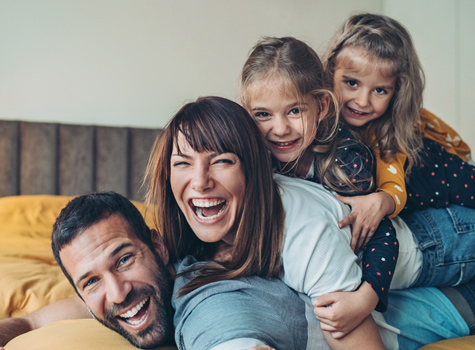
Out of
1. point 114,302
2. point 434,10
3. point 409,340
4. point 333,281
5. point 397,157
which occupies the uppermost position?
point 434,10

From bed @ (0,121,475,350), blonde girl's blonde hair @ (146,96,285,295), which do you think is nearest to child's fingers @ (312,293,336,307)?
blonde girl's blonde hair @ (146,96,285,295)

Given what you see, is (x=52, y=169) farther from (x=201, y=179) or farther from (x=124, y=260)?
(x=201, y=179)

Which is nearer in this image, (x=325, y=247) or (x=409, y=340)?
(x=325, y=247)

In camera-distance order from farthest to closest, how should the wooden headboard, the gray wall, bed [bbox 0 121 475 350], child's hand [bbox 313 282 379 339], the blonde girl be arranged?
the gray wall → the wooden headboard → bed [bbox 0 121 475 350] → the blonde girl → child's hand [bbox 313 282 379 339]

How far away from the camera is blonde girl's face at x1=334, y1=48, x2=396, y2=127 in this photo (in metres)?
1.71

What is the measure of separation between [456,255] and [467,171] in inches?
13.9

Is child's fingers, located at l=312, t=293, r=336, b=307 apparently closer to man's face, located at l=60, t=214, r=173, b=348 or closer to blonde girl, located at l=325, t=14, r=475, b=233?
man's face, located at l=60, t=214, r=173, b=348

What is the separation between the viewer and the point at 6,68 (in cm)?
327

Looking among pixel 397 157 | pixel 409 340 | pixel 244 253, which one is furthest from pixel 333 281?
pixel 397 157

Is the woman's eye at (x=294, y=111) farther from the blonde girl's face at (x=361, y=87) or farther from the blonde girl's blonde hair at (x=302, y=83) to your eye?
the blonde girl's face at (x=361, y=87)

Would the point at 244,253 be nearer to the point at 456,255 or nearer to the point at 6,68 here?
the point at 456,255

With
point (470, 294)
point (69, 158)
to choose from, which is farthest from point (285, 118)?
point (69, 158)

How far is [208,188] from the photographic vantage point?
1166 mm

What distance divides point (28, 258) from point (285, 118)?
4.46ft
